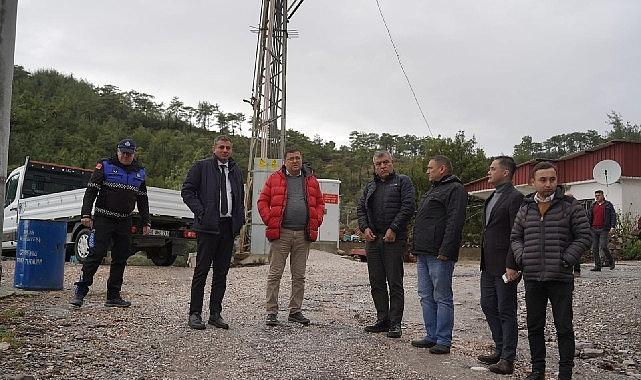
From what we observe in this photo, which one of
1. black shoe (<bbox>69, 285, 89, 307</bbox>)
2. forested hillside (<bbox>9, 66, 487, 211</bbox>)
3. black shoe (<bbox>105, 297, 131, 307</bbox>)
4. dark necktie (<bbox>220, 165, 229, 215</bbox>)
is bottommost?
black shoe (<bbox>105, 297, 131, 307</bbox>)

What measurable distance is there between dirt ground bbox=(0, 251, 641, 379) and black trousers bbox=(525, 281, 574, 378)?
338 mm

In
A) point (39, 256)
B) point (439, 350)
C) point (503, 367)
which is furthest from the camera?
point (39, 256)

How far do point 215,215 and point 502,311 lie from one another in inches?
111

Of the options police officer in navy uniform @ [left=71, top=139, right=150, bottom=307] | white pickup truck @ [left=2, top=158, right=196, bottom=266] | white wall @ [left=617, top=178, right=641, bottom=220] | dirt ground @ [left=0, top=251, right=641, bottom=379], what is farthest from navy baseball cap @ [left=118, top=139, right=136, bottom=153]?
white wall @ [left=617, top=178, right=641, bottom=220]

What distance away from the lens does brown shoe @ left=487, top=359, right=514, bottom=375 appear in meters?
4.60

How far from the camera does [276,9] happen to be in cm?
1827

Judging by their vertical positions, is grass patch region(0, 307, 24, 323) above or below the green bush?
below

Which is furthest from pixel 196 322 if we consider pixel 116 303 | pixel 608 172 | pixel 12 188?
pixel 608 172

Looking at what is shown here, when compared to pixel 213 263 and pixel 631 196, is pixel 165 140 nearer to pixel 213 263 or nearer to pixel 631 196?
pixel 631 196

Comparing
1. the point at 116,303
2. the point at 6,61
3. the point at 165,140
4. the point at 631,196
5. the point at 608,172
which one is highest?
the point at 165,140

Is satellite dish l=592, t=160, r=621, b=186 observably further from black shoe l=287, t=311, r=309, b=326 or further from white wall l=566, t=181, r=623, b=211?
black shoe l=287, t=311, r=309, b=326

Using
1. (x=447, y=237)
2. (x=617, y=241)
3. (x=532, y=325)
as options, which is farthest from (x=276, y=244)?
(x=617, y=241)

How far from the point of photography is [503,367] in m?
4.61

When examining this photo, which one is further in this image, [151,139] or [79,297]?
[151,139]
